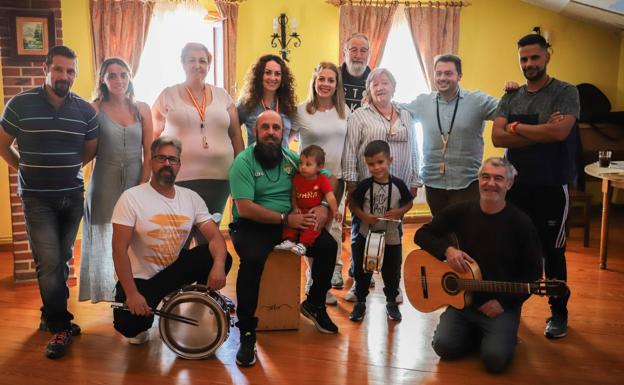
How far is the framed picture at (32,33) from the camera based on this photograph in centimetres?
389

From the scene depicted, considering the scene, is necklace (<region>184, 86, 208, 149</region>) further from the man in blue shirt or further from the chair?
the chair

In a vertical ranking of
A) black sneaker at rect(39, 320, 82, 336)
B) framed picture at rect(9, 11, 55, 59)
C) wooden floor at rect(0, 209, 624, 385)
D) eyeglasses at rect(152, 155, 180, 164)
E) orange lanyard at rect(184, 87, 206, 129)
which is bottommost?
wooden floor at rect(0, 209, 624, 385)

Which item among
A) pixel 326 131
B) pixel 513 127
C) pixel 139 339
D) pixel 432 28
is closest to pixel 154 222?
pixel 139 339

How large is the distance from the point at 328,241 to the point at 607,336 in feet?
5.24

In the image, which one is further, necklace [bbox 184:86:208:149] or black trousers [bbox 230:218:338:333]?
necklace [bbox 184:86:208:149]

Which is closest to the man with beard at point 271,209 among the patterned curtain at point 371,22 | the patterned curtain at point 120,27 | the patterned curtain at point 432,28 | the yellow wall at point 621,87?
the patterned curtain at point 120,27

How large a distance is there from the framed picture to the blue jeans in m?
1.41

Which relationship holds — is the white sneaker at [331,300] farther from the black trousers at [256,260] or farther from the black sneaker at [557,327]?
the black sneaker at [557,327]

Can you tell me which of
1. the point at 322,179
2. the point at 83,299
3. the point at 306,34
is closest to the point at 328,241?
the point at 322,179

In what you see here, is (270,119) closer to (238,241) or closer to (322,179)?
(322,179)

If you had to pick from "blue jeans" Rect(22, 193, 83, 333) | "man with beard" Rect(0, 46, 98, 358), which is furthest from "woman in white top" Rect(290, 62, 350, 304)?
"blue jeans" Rect(22, 193, 83, 333)

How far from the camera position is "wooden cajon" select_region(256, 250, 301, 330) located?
3.20m

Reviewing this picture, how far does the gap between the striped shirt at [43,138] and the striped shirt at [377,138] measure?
1498mm

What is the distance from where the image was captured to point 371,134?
137 inches
